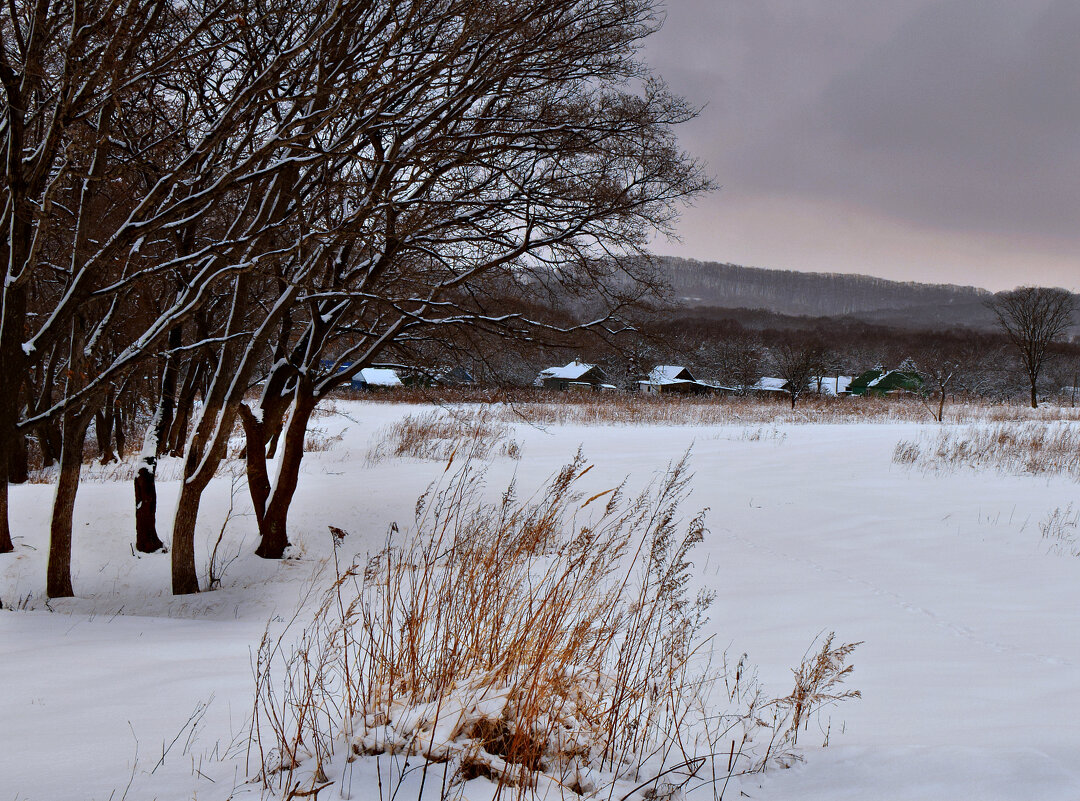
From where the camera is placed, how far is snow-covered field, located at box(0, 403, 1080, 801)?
218 centimetres

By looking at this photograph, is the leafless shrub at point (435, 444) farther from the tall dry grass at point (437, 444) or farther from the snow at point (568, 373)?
the snow at point (568, 373)

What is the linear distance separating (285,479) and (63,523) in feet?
7.41

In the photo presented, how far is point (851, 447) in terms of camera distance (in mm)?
14641

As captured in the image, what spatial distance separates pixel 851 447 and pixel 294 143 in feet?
45.9

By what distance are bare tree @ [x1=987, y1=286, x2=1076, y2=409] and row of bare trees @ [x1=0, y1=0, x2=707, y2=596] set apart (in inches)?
1672

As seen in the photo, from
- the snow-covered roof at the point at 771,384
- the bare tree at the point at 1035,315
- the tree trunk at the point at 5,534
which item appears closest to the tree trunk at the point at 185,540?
the tree trunk at the point at 5,534

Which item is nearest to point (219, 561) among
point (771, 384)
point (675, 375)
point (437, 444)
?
point (437, 444)

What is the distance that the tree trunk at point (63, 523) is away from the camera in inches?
222

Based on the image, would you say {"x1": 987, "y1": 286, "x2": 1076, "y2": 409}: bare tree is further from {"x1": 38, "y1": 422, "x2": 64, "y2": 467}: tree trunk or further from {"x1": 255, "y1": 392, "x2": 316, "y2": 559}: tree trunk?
{"x1": 38, "y1": 422, "x2": 64, "y2": 467}: tree trunk

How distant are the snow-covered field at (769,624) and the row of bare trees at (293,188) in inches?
27.6

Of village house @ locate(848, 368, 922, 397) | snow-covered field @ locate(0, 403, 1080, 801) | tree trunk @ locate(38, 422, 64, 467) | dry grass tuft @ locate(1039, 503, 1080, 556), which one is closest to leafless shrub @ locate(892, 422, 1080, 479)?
snow-covered field @ locate(0, 403, 1080, 801)

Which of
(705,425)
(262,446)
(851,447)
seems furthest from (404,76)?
(705,425)

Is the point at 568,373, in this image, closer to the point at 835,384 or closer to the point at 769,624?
the point at 835,384

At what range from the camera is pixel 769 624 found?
4.78 metres
